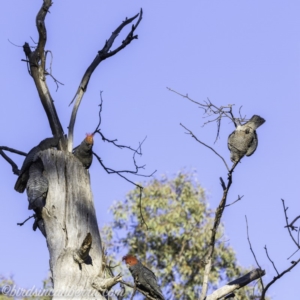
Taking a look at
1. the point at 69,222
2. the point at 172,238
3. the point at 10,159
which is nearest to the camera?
the point at 69,222

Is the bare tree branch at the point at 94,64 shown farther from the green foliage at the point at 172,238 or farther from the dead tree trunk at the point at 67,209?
the green foliage at the point at 172,238

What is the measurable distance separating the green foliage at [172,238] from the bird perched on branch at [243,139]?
30.1 feet

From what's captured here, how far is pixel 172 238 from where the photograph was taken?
1411cm

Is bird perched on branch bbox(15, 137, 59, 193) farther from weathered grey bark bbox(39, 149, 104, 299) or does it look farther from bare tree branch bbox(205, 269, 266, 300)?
bare tree branch bbox(205, 269, 266, 300)

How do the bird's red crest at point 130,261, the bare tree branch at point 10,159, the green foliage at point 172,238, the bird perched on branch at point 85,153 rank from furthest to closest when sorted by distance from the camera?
the green foliage at point 172,238 < the bird's red crest at point 130,261 < the bare tree branch at point 10,159 < the bird perched on branch at point 85,153

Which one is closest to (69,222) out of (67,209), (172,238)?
(67,209)

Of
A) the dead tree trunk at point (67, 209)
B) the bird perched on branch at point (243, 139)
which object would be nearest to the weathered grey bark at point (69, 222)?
the dead tree trunk at point (67, 209)

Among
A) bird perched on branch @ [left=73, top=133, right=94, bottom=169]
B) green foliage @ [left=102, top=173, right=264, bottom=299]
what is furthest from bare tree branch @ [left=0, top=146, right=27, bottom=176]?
green foliage @ [left=102, top=173, right=264, bottom=299]

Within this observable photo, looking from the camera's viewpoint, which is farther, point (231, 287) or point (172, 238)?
point (172, 238)

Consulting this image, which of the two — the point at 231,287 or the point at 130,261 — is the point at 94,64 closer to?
the point at 130,261

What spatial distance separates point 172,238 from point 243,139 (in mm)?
9557

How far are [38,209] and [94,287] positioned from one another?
2.54ft

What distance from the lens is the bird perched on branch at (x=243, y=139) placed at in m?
4.74

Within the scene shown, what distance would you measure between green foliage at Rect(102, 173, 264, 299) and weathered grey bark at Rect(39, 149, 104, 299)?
887 cm
